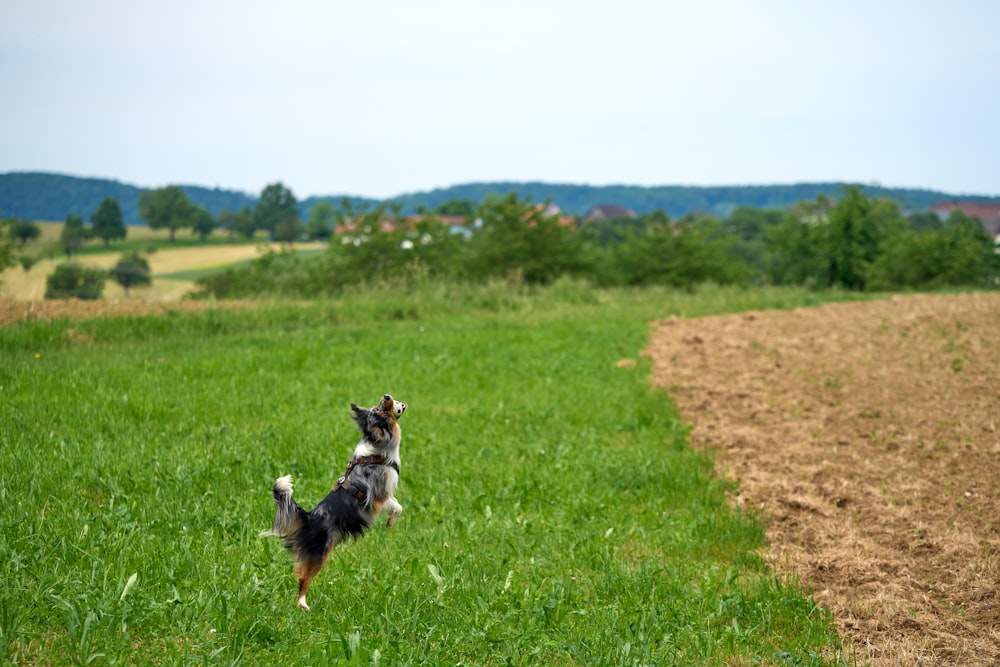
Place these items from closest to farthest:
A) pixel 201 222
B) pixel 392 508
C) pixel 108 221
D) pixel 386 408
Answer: pixel 386 408
pixel 392 508
pixel 108 221
pixel 201 222

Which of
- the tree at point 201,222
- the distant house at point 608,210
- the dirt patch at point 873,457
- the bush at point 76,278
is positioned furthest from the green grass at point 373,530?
the distant house at point 608,210

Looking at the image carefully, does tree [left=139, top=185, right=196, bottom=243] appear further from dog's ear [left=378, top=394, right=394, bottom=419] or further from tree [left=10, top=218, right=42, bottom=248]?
dog's ear [left=378, top=394, right=394, bottom=419]

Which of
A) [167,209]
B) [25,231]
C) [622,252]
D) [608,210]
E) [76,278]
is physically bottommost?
[76,278]

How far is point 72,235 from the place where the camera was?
1913 inches

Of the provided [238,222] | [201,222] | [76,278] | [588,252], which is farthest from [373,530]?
[238,222]

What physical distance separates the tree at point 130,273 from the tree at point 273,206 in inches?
686

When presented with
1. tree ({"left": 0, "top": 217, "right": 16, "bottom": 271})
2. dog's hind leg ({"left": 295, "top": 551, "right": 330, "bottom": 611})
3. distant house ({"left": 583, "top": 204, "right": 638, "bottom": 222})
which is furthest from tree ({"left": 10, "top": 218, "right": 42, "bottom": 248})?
distant house ({"left": 583, "top": 204, "right": 638, "bottom": 222})

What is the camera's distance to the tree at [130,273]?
4229 cm

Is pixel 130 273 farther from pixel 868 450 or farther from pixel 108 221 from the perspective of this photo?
pixel 868 450

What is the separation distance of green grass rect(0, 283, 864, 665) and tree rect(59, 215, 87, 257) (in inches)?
1499

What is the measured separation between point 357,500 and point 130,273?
44.3 m

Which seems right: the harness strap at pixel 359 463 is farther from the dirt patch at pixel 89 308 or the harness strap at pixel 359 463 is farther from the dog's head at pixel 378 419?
the dirt patch at pixel 89 308

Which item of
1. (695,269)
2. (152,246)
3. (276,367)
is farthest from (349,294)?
(152,246)

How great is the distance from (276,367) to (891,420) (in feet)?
28.1
